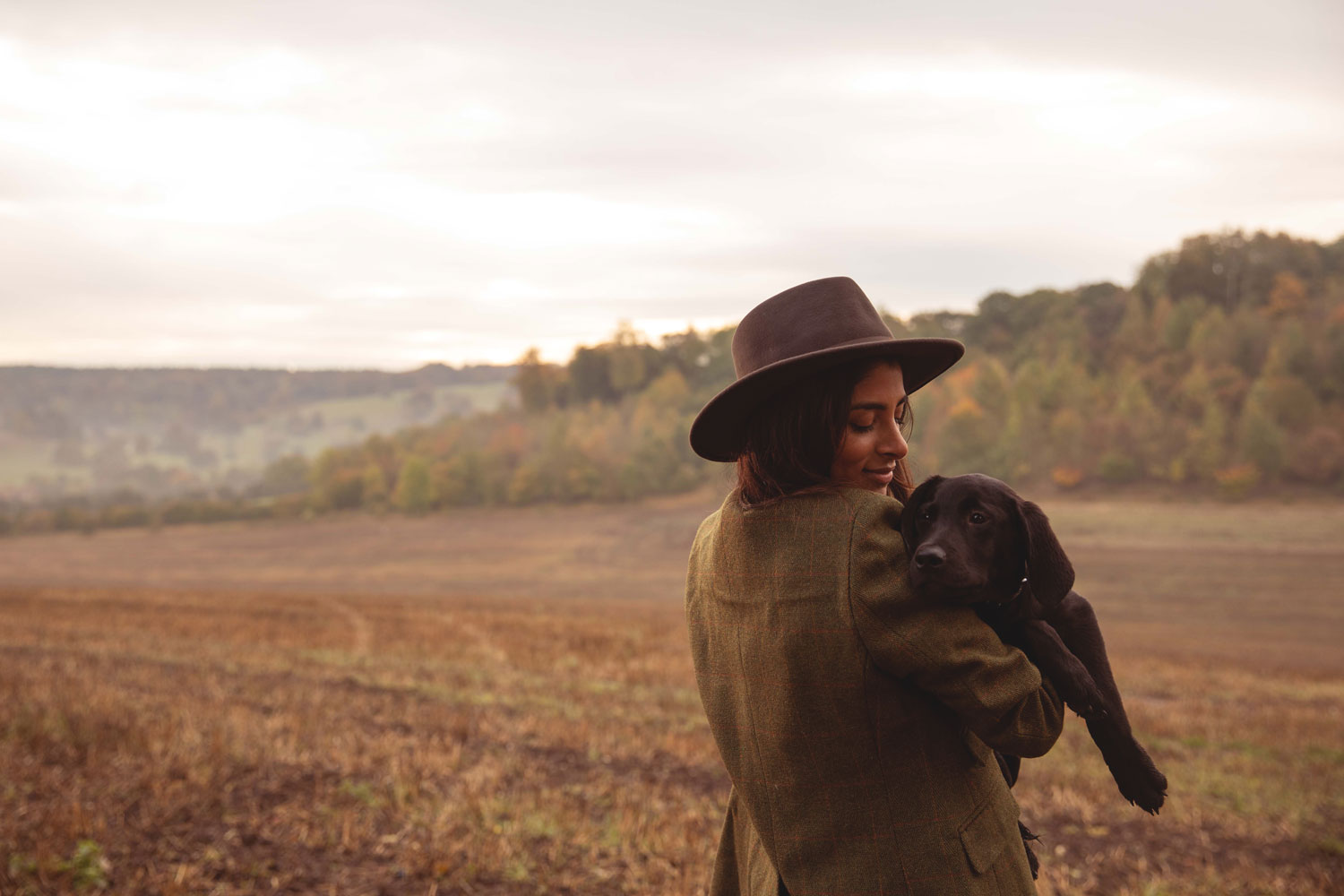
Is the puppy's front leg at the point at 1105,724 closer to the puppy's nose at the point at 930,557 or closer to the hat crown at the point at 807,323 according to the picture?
the puppy's nose at the point at 930,557

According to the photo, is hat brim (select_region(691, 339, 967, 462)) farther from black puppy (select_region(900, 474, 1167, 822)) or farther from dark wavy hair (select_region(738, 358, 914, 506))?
black puppy (select_region(900, 474, 1167, 822))

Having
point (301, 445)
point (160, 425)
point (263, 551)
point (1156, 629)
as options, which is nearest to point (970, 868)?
point (1156, 629)

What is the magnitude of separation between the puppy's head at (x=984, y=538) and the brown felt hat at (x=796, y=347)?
1.00 feet

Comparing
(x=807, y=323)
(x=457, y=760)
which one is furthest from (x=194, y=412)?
(x=807, y=323)

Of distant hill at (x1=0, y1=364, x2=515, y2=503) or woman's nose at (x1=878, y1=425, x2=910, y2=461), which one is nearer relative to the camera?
woman's nose at (x1=878, y1=425, x2=910, y2=461)

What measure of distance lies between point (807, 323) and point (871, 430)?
0.86ft

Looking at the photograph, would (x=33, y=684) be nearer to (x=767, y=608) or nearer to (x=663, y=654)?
(x=663, y=654)

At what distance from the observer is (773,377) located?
1.94 meters

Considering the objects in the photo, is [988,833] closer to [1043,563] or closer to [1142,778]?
[1142,778]

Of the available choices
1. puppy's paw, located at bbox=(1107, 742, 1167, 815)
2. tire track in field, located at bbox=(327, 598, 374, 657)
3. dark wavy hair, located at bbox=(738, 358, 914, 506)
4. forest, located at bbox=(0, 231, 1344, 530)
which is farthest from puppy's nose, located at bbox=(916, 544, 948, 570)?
forest, located at bbox=(0, 231, 1344, 530)

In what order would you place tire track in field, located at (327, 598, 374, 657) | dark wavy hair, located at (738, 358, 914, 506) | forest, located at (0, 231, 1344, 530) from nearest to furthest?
dark wavy hair, located at (738, 358, 914, 506) < tire track in field, located at (327, 598, 374, 657) < forest, located at (0, 231, 1344, 530)

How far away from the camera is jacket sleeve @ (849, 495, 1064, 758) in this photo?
1710 mm

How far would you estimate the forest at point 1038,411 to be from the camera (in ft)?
210

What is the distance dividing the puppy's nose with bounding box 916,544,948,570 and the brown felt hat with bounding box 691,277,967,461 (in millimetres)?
421
